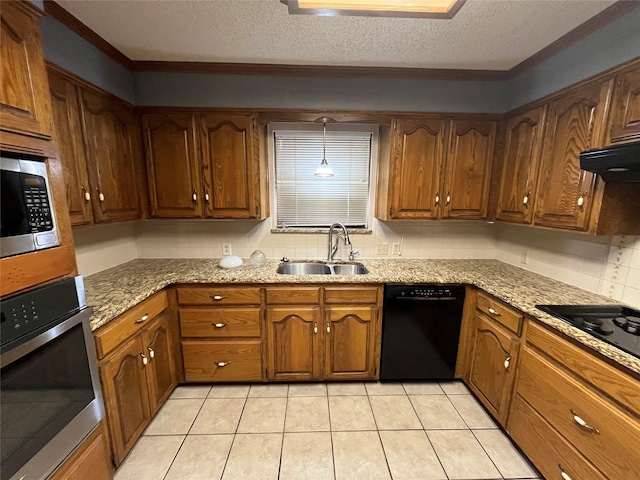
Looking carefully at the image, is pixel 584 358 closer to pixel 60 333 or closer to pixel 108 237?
pixel 60 333

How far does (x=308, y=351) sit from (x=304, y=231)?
3.47 feet

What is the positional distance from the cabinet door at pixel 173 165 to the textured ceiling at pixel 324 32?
45 cm

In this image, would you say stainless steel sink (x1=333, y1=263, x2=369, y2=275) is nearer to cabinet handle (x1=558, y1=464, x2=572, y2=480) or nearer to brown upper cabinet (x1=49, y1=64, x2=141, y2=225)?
cabinet handle (x1=558, y1=464, x2=572, y2=480)

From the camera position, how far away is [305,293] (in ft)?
6.63

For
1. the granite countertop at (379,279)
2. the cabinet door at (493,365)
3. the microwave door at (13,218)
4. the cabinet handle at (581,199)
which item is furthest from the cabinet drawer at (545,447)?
the microwave door at (13,218)

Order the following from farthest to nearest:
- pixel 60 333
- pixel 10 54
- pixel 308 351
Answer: pixel 308 351, pixel 60 333, pixel 10 54

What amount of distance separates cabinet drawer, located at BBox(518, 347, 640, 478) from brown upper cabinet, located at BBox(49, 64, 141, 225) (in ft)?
8.93

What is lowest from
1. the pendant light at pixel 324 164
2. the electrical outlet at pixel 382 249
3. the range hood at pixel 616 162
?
the electrical outlet at pixel 382 249

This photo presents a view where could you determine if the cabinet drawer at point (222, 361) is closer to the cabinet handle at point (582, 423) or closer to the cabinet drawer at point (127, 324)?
the cabinet drawer at point (127, 324)

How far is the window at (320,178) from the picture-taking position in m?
2.51

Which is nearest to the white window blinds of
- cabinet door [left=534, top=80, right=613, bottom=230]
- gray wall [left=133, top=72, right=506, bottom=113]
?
gray wall [left=133, top=72, right=506, bottom=113]

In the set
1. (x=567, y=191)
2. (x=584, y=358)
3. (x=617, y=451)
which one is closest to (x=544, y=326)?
(x=584, y=358)

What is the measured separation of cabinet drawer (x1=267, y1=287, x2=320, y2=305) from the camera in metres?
2.01

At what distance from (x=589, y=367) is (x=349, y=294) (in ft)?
4.25
